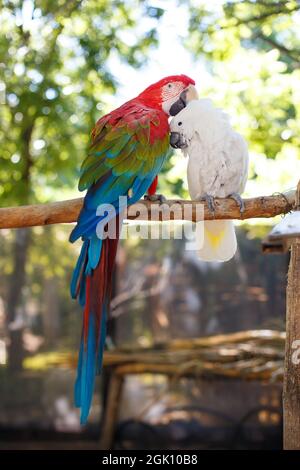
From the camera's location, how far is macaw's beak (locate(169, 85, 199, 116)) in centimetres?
236

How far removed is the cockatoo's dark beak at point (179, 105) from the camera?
7.75 feet

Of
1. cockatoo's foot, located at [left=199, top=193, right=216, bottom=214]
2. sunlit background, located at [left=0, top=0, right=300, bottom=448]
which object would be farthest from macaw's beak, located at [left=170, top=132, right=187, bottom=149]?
sunlit background, located at [left=0, top=0, right=300, bottom=448]

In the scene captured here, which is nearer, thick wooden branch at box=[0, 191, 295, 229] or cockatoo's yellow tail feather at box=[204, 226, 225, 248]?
thick wooden branch at box=[0, 191, 295, 229]

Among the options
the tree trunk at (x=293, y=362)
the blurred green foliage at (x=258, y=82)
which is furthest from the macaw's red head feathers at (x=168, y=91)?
the blurred green foliage at (x=258, y=82)

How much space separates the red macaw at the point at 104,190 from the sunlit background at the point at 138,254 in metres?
1.73

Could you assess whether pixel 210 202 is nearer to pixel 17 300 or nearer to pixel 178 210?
pixel 178 210

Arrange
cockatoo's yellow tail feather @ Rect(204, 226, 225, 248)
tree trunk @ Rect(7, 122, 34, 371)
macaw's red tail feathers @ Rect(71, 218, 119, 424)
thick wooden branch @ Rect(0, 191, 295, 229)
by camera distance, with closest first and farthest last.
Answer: macaw's red tail feathers @ Rect(71, 218, 119, 424) < thick wooden branch @ Rect(0, 191, 295, 229) < cockatoo's yellow tail feather @ Rect(204, 226, 225, 248) < tree trunk @ Rect(7, 122, 34, 371)

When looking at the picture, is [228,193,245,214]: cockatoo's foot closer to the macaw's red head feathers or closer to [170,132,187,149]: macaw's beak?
[170,132,187,149]: macaw's beak

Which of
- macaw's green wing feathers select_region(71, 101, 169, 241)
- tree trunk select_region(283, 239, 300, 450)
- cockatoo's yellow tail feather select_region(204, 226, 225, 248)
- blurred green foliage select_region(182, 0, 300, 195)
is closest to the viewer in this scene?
tree trunk select_region(283, 239, 300, 450)

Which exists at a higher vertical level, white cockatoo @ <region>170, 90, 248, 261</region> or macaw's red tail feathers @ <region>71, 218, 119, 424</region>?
white cockatoo @ <region>170, 90, 248, 261</region>

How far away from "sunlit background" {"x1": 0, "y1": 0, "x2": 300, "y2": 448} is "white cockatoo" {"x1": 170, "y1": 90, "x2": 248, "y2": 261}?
60.6 inches

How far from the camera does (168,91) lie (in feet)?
7.75
